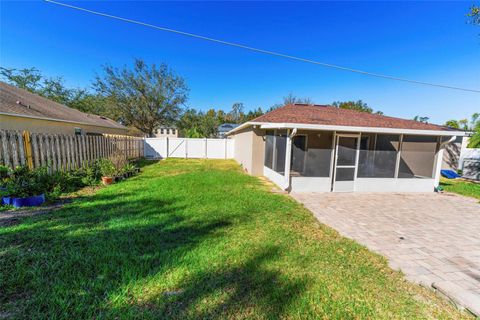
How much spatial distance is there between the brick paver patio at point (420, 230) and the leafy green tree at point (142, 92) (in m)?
22.3

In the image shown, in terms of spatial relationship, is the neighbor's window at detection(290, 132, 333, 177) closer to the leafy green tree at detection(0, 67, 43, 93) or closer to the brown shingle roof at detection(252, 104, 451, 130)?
the brown shingle roof at detection(252, 104, 451, 130)

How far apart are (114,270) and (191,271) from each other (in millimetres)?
960

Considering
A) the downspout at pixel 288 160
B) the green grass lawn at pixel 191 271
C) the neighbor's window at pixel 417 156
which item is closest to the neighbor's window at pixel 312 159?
the downspout at pixel 288 160

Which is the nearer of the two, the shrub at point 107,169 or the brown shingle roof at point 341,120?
the brown shingle roof at point 341,120

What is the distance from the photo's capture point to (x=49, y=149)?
646 cm

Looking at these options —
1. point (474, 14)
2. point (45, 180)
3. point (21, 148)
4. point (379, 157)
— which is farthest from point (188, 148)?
point (474, 14)

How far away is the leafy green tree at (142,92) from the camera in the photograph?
22531 millimetres

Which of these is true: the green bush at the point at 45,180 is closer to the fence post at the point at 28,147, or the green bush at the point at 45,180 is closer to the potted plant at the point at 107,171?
the potted plant at the point at 107,171

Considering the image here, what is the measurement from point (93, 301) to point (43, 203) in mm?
4176

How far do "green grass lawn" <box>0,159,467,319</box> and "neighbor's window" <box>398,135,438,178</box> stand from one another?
5.57 meters

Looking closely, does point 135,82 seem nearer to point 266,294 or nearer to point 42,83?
point 42,83

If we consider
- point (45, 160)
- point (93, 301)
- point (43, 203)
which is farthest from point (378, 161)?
point (45, 160)

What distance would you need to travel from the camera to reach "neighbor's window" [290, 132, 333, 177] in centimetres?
689

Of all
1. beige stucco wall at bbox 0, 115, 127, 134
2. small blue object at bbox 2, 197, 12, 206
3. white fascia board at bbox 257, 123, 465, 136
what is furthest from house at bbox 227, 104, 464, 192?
beige stucco wall at bbox 0, 115, 127, 134
